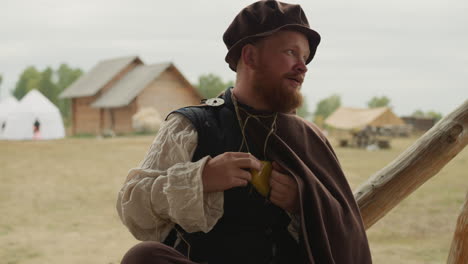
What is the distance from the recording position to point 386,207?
1.99 metres

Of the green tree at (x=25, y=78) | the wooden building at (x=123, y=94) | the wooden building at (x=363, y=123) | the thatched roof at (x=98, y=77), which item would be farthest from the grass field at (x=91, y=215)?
the green tree at (x=25, y=78)

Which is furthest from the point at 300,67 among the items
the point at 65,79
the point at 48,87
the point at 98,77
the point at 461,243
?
the point at 65,79

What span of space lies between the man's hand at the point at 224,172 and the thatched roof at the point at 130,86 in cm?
1716

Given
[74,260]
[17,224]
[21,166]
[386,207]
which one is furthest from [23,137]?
[386,207]

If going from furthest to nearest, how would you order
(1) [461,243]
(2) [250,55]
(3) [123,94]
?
(3) [123,94] < (1) [461,243] < (2) [250,55]

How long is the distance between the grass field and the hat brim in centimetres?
260

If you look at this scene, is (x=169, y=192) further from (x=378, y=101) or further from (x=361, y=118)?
(x=378, y=101)

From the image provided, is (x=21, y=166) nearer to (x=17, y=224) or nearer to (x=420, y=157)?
(x=17, y=224)

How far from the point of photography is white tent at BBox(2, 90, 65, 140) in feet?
54.1

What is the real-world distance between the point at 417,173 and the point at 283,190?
3.15ft

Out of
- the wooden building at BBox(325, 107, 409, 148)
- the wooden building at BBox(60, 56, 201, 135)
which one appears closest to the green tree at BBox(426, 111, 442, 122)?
the wooden building at BBox(325, 107, 409, 148)

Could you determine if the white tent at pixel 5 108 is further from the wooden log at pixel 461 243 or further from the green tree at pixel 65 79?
the green tree at pixel 65 79

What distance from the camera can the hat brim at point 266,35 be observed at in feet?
4.63

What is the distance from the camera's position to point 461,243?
7.14 feet
